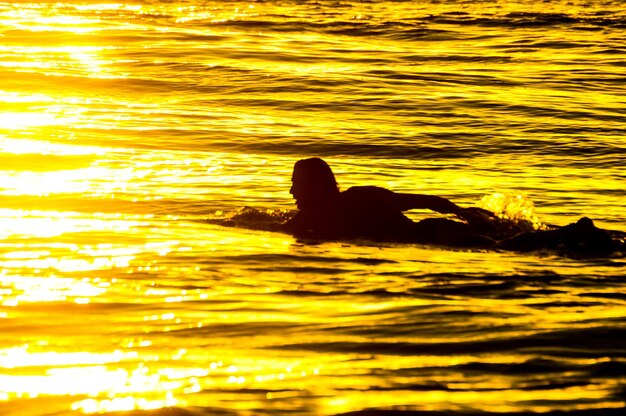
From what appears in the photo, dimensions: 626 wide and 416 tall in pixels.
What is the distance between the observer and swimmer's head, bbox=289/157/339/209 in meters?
12.6

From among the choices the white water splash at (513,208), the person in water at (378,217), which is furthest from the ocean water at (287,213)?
the person in water at (378,217)

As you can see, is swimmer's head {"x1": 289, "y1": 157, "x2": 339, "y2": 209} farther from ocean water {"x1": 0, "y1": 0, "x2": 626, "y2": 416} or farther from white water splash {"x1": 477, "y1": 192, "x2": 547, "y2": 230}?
white water splash {"x1": 477, "y1": 192, "x2": 547, "y2": 230}

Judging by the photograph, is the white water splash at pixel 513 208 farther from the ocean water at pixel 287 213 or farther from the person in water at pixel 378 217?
the person in water at pixel 378 217

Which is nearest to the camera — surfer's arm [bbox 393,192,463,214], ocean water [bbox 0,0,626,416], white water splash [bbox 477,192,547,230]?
ocean water [bbox 0,0,626,416]

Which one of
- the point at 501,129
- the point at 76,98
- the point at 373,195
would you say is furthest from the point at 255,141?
the point at 373,195

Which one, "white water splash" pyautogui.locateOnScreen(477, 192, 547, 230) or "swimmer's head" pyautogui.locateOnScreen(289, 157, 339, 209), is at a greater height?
"swimmer's head" pyautogui.locateOnScreen(289, 157, 339, 209)

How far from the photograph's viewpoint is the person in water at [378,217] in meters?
12.5

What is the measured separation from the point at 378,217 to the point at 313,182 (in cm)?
79

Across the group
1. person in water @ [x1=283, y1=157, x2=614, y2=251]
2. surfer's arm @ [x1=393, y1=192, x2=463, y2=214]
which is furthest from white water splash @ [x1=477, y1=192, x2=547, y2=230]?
surfer's arm @ [x1=393, y1=192, x2=463, y2=214]

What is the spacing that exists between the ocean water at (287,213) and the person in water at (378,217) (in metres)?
0.31

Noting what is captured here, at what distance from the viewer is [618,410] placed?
7.22m

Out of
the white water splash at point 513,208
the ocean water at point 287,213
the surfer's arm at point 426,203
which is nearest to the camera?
the ocean water at point 287,213

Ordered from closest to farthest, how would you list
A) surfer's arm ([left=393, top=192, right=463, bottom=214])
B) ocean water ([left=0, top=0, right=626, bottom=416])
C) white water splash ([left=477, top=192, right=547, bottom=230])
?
ocean water ([left=0, top=0, right=626, bottom=416]) < surfer's arm ([left=393, top=192, right=463, bottom=214]) < white water splash ([left=477, top=192, right=547, bottom=230])

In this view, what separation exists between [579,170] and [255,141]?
18.7 feet
